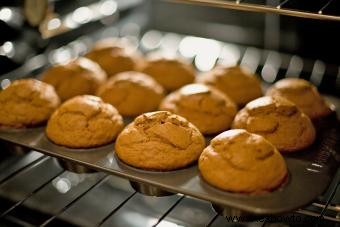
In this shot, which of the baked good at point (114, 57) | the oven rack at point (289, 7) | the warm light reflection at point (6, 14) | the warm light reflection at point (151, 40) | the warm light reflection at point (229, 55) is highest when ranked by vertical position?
the oven rack at point (289, 7)

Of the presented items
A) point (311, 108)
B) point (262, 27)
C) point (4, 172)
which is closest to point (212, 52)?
point (262, 27)

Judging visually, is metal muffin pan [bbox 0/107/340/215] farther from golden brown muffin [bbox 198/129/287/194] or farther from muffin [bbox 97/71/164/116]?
muffin [bbox 97/71/164/116]

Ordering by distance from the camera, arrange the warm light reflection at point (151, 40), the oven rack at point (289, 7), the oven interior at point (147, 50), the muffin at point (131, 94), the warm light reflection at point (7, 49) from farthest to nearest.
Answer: the warm light reflection at point (151, 40) < the warm light reflection at point (7, 49) < the muffin at point (131, 94) < the oven interior at point (147, 50) < the oven rack at point (289, 7)

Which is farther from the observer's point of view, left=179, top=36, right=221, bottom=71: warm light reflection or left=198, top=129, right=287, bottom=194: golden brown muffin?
left=179, top=36, right=221, bottom=71: warm light reflection

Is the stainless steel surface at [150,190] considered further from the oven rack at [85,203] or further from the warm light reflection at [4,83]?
the warm light reflection at [4,83]

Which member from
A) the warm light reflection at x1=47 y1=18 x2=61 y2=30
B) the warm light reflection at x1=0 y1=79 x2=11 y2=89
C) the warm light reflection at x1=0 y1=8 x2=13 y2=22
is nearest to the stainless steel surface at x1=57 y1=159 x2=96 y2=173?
the warm light reflection at x1=0 y1=79 x2=11 y2=89

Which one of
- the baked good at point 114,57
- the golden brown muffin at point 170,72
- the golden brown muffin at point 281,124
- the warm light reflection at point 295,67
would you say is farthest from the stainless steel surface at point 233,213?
the warm light reflection at point 295,67

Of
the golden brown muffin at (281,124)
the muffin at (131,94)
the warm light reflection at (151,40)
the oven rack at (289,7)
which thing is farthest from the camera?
the warm light reflection at (151,40)

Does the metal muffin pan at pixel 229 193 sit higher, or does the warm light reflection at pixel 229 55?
the warm light reflection at pixel 229 55
